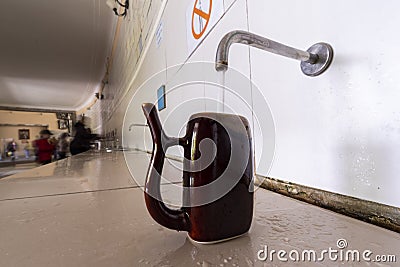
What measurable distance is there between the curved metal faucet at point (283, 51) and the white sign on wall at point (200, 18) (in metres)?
0.34

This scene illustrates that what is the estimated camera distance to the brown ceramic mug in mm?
204

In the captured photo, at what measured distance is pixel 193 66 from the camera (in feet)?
2.61

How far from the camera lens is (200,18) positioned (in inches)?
28.0

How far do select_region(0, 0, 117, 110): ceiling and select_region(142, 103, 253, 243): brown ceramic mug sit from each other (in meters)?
2.64

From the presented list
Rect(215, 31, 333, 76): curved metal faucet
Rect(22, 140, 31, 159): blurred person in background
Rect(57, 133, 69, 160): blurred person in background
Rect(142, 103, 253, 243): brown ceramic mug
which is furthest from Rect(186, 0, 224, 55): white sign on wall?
Rect(22, 140, 31, 159): blurred person in background

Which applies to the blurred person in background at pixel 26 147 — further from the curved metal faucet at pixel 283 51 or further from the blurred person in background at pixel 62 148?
the curved metal faucet at pixel 283 51

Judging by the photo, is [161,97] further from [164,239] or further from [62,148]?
[62,148]

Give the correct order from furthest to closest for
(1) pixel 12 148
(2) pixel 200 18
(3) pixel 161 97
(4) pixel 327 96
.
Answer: (1) pixel 12 148
(3) pixel 161 97
(2) pixel 200 18
(4) pixel 327 96

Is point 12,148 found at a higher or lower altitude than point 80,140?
lower

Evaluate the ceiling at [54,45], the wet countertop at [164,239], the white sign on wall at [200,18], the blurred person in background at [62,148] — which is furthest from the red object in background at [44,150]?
the wet countertop at [164,239]

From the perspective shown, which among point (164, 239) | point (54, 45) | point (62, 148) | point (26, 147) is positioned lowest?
point (26, 147)

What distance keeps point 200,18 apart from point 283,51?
20.5 inches

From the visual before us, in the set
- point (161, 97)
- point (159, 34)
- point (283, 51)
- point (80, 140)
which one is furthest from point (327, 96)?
point (80, 140)

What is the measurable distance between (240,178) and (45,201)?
406mm
